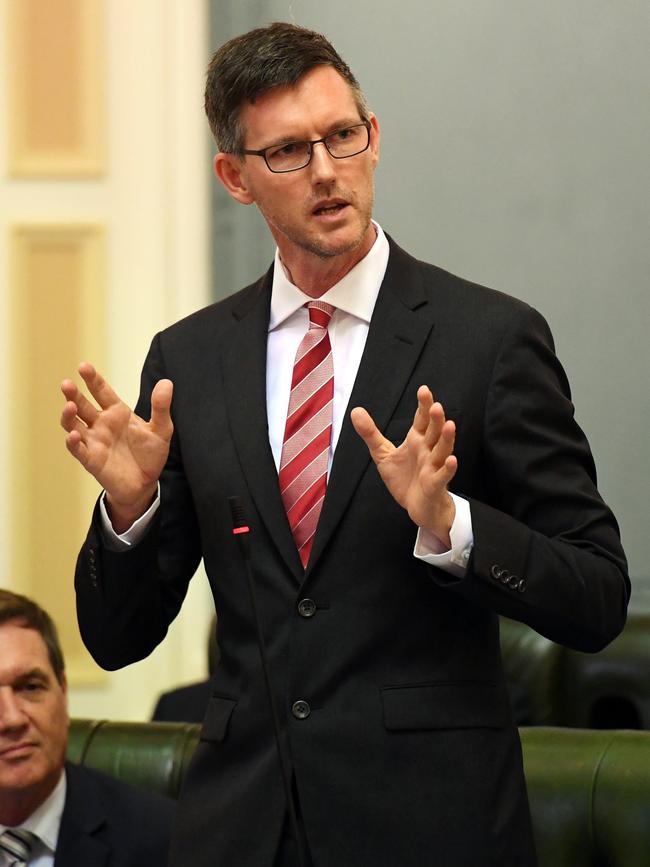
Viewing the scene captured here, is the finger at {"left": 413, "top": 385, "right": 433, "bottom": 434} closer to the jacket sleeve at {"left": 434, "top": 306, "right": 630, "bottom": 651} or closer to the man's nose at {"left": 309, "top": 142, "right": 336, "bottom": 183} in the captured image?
the jacket sleeve at {"left": 434, "top": 306, "right": 630, "bottom": 651}

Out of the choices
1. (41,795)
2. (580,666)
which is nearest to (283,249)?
(41,795)

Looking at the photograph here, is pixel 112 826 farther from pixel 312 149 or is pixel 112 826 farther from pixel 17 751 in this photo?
pixel 312 149

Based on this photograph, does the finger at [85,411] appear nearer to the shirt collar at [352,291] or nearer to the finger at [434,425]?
the shirt collar at [352,291]

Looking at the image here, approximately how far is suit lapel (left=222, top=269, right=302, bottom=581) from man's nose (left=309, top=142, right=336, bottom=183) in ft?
0.54

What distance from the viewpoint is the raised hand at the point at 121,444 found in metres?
1.63

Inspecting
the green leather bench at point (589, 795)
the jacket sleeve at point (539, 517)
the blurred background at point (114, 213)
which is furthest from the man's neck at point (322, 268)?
the blurred background at point (114, 213)

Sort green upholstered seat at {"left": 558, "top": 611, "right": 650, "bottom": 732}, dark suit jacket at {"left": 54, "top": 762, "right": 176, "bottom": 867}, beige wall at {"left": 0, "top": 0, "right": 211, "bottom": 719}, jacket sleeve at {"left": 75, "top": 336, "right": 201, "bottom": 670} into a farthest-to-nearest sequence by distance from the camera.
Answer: beige wall at {"left": 0, "top": 0, "right": 211, "bottom": 719} < green upholstered seat at {"left": 558, "top": 611, "right": 650, "bottom": 732} < dark suit jacket at {"left": 54, "top": 762, "right": 176, "bottom": 867} < jacket sleeve at {"left": 75, "top": 336, "right": 201, "bottom": 670}

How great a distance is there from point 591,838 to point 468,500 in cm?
83

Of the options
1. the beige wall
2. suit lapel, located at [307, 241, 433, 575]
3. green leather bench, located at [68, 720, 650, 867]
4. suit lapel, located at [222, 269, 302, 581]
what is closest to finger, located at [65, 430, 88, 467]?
suit lapel, located at [222, 269, 302, 581]

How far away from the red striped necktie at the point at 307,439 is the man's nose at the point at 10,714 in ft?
3.70

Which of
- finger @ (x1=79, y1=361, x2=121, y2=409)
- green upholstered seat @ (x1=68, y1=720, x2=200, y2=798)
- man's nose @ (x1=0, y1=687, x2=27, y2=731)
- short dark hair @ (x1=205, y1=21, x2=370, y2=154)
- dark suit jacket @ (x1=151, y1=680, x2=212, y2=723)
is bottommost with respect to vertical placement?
dark suit jacket @ (x1=151, y1=680, x2=212, y2=723)

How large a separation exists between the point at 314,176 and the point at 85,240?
2.67 m

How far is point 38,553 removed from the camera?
421cm

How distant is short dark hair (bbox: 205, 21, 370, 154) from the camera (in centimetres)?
173
